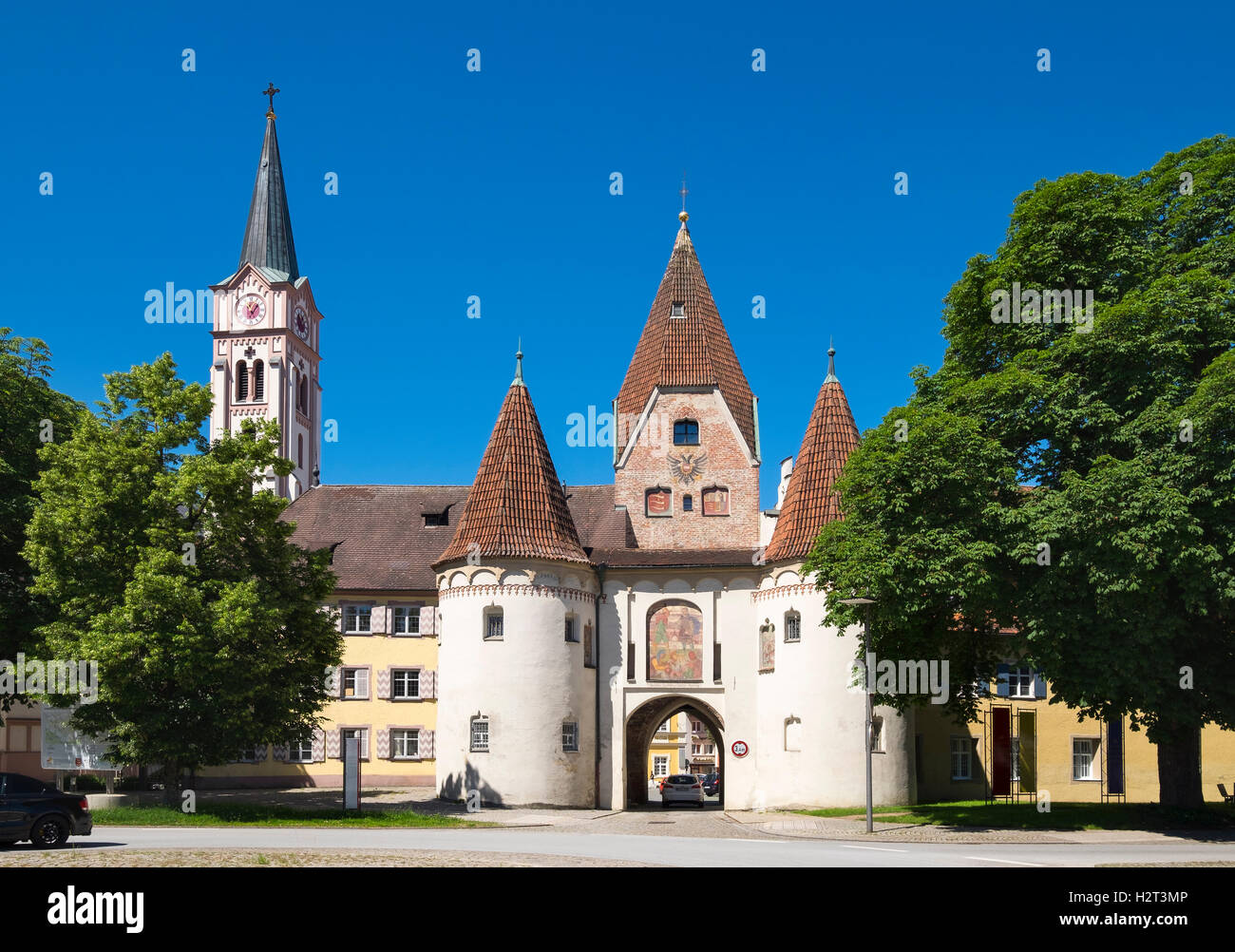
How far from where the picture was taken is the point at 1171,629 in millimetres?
→ 28234

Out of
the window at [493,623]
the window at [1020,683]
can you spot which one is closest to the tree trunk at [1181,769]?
the window at [1020,683]

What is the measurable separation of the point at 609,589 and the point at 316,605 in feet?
44.5

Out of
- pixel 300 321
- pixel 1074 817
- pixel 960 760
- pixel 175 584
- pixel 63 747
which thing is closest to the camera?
pixel 175 584

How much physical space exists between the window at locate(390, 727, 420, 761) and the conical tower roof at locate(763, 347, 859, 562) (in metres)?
16.7

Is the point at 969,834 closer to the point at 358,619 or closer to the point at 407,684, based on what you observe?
the point at 407,684

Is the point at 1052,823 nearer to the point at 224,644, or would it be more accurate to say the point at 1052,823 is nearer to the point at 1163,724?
the point at 1163,724

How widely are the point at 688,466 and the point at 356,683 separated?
1566cm

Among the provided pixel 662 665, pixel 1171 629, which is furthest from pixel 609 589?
pixel 1171 629

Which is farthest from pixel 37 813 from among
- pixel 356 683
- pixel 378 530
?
pixel 378 530

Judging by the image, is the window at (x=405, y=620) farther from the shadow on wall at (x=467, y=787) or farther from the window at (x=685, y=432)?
the window at (x=685, y=432)

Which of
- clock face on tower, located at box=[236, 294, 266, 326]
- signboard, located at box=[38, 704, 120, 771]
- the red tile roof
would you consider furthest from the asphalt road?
clock face on tower, located at box=[236, 294, 266, 326]

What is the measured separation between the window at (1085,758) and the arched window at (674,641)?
14.4m

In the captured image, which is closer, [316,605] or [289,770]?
[316,605]

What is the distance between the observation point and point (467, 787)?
41.5m
